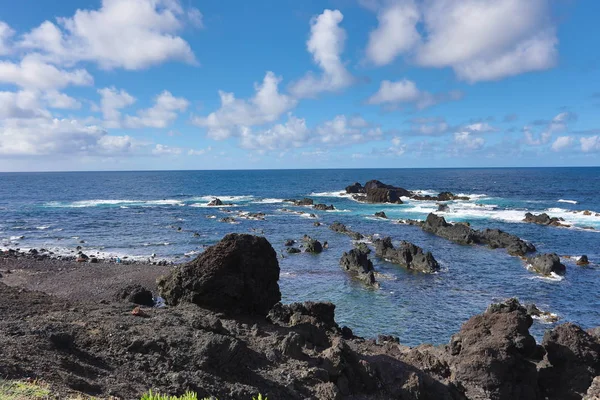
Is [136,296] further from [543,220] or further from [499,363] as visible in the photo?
[543,220]

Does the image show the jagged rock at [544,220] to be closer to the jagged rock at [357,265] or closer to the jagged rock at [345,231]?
the jagged rock at [345,231]

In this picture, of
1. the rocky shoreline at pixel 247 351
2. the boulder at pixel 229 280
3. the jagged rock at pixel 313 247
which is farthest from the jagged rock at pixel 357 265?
the boulder at pixel 229 280

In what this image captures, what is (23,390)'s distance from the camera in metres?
7.89

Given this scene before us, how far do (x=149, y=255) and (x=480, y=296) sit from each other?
33250 millimetres

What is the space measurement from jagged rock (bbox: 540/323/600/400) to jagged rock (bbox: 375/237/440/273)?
2116cm

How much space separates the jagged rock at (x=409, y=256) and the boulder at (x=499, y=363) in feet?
70.4

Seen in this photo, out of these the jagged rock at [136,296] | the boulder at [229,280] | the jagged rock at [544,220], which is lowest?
the jagged rock at [544,220]

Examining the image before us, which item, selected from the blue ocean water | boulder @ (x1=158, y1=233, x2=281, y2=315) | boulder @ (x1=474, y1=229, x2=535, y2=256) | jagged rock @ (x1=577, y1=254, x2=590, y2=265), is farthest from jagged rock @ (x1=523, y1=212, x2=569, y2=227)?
boulder @ (x1=158, y1=233, x2=281, y2=315)

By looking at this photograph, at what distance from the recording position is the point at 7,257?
4050cm

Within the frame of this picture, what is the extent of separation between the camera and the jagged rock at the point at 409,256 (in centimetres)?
3825

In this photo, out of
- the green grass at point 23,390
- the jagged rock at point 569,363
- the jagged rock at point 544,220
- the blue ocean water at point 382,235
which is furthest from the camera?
the jagged rock at point 544,220

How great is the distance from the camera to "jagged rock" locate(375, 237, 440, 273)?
38.2 meters

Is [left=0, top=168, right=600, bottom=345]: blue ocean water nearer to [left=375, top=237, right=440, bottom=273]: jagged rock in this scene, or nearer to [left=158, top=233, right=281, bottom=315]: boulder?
[left=375, top=237, right=440, bottom=273]: jagged rock

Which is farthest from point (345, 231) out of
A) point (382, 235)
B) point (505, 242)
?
point (505, 242)
